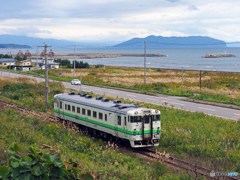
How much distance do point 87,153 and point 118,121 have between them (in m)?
3.01

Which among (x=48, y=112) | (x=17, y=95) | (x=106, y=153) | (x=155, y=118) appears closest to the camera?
(x=106, y=153)

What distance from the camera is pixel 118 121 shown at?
17.0 m

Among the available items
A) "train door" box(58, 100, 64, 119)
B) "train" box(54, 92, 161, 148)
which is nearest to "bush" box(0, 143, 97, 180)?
"train" box(54, 92, 161, 148)

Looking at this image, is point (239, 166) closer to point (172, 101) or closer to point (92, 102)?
point (92, 102)

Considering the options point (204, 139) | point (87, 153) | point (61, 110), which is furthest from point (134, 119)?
point (61, 110)

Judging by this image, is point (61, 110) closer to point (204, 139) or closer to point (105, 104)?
point (105, 104)

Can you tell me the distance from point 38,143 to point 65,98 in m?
7.51

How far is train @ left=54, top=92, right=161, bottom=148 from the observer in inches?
639

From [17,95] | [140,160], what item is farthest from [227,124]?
[17,95]

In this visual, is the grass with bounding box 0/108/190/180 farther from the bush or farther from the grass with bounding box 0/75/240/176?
the grass with bounding box 0/75/240/176

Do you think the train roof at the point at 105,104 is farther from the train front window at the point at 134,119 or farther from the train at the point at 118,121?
the train front window at the point at 134,119

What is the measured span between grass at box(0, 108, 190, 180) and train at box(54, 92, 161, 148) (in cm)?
110

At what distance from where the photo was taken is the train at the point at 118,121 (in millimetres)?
16234

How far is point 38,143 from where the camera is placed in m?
15.7
